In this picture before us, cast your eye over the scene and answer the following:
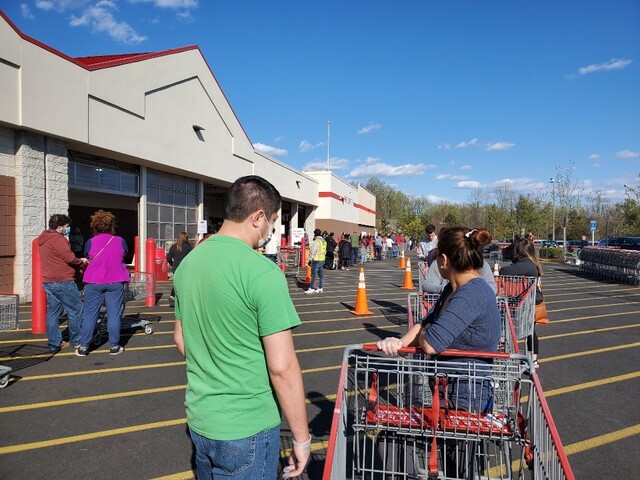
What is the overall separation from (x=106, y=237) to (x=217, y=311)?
514 centimetres

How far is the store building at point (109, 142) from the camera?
1021 cm

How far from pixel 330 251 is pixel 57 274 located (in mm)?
16523

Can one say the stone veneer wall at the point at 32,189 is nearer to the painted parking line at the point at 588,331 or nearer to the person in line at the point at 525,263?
the person in line at the point at 525,263

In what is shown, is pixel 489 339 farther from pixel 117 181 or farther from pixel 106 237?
pixel 117 181

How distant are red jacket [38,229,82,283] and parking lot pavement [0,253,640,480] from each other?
119 cm

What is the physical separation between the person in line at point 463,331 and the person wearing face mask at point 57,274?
212 inches

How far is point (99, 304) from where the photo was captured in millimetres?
6301

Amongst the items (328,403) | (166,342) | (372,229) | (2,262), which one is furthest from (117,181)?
(372,229)

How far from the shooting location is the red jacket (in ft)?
20.7

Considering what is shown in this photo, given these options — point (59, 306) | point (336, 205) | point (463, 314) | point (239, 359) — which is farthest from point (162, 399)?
point (336, 205)

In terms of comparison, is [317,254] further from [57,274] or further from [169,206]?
[57,274]

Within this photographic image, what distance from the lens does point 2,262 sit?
10.2 m

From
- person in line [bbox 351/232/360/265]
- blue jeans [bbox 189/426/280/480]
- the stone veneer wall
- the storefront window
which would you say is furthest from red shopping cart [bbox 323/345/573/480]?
person in line [bbox 351/232/360/265]

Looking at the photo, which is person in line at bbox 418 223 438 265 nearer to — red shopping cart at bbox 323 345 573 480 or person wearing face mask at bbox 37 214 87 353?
person wearing face mask at bbox 37 214 87 353
